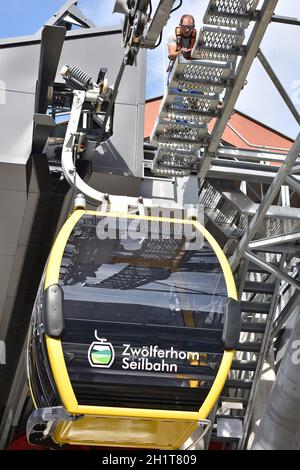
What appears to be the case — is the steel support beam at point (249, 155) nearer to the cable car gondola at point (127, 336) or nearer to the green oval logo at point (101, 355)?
the cable car gondola at point (127, 336)

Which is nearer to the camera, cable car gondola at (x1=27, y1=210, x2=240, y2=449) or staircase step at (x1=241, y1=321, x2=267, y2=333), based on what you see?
cable car gondola at (x1=27, y1=210, x2=240, y2=449)

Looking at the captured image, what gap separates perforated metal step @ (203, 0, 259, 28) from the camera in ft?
32.3

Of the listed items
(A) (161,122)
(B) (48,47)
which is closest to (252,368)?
(A) (161,122)

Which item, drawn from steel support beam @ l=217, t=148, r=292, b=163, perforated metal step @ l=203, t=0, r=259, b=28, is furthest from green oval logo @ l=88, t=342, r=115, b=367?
steel support beam @ l=217, t=148, r=292, b=163

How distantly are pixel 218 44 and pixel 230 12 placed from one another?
506mm

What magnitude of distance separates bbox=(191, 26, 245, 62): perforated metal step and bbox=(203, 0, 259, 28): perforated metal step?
0.31 feet

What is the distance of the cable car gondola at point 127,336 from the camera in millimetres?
8016

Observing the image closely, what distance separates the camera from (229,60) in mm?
10555

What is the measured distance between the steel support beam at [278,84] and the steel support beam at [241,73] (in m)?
0.34

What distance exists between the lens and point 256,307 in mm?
14930

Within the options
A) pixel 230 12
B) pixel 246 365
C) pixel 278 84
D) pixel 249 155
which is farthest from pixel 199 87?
pixel 246 365

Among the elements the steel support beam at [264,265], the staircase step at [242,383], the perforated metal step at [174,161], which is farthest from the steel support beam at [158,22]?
the staircase step at [242,383]

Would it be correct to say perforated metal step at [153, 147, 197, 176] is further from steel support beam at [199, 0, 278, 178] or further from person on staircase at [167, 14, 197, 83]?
person on staircase at [167, 14, 197, 83]

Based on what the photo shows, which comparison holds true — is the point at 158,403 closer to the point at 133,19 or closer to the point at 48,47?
the point at 133,19
